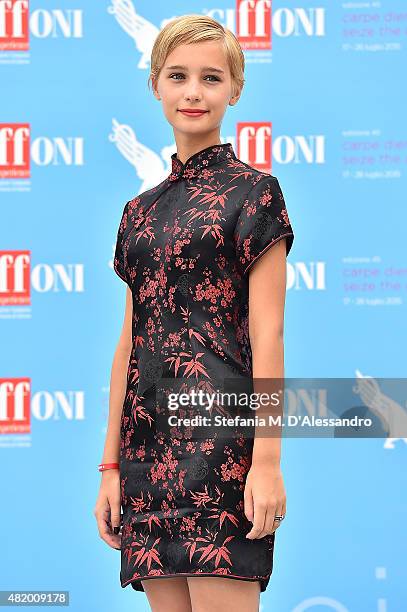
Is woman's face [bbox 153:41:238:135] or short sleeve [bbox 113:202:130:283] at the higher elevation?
woman's face [bbox 153:41:238:135]

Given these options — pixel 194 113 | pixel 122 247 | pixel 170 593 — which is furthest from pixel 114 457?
pixel 194 113

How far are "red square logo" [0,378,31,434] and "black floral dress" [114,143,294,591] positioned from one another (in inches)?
52.7

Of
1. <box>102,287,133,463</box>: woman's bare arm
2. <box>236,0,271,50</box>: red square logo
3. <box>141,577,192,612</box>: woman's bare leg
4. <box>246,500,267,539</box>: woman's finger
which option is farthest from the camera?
<box>236,0,271,50</box>: red square logo

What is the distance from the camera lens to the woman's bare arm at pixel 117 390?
1.82m

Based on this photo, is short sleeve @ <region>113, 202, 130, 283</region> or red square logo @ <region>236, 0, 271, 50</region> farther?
red square logo @ <region>236, 0, 271, 50</region>

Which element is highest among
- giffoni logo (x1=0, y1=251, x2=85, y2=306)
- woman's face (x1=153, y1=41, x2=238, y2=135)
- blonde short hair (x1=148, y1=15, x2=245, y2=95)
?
blonde short hair (x1=148, y1=15, x2=245, y2=95)

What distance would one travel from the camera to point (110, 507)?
5.92ft

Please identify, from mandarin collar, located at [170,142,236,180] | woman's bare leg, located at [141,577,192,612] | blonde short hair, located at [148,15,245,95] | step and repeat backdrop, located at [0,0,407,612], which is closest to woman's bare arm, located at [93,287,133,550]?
woman's bare leg, located at [141,577,192,612]

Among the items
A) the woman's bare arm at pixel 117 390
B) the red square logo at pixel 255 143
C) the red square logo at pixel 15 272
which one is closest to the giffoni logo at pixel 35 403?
the red square logo at pixel 15 272

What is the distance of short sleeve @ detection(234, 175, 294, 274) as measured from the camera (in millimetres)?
1649

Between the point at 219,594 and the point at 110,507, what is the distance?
10.5 inches

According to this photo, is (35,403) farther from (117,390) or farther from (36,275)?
(117,390)

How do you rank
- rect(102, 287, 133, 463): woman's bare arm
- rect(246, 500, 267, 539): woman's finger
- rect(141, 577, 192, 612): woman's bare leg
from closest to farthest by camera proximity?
rect(246, 500, 267, 539): woman's finger → rect(141, 577, 192, 612): woman's bare leg → rect(102, 287, 133, 463): woman's bare arm

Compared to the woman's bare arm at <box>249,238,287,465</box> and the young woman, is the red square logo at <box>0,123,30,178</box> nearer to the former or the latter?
the young woman
